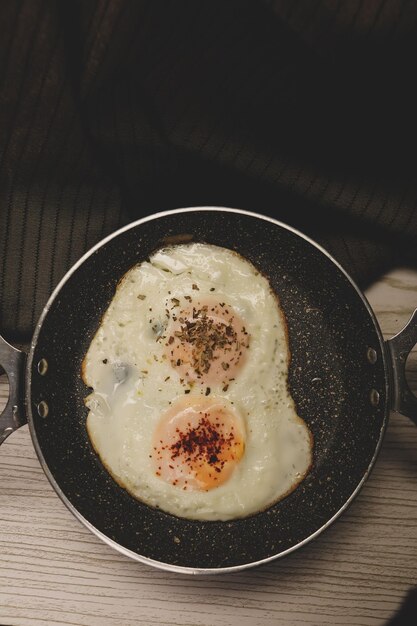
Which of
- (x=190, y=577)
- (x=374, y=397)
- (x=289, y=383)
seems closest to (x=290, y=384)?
(x=289, y=383)

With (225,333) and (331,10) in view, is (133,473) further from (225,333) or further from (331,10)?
(331,10)

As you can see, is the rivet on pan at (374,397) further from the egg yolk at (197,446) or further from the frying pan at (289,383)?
the egg yolk at (197,446)

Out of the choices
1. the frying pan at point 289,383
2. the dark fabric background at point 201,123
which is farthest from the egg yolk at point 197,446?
the dark fabric background at point 201,123

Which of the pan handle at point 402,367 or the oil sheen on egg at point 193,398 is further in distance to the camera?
the oil sheen on egg at point 193,398

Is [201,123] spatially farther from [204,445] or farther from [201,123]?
[204,445]

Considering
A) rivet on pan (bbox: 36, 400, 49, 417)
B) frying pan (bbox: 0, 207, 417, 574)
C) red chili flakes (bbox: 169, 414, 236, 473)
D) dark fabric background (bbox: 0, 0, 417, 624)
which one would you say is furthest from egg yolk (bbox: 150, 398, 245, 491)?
dark fabric background (bbox: 0, 0, 417, 624)

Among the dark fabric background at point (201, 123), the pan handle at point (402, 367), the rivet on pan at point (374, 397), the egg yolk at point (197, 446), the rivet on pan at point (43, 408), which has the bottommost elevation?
the rivet on pan at point (43, 408)
